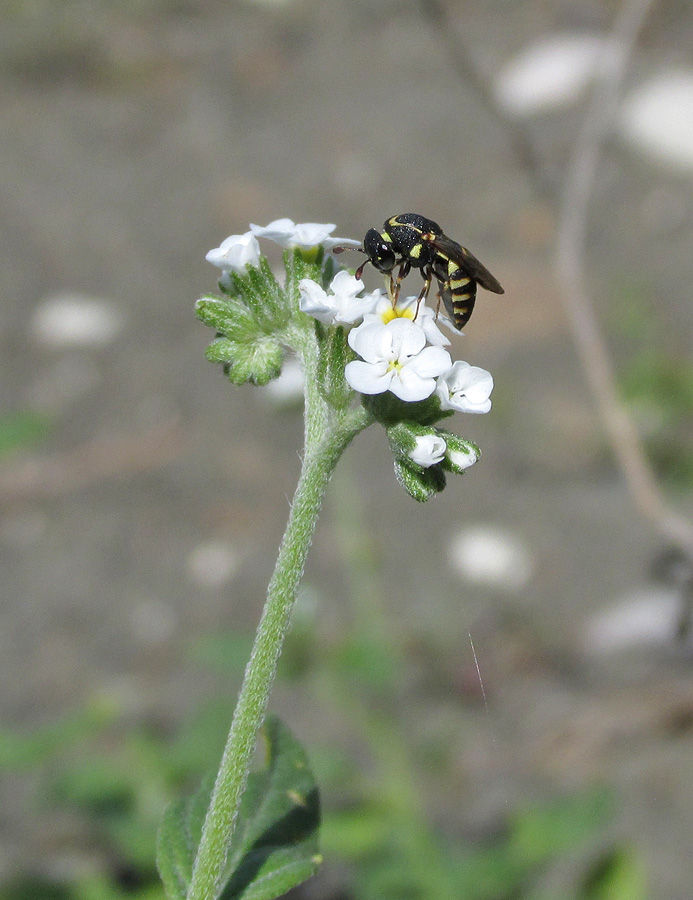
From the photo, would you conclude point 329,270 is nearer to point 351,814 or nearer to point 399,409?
point 399,409

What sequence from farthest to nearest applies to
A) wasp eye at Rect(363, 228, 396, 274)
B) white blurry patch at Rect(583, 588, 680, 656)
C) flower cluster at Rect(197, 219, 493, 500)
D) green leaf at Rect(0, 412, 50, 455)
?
white blurry patch at Rect(583, 588, 680, 656)
green leaf at Rect(0, 412, 50, 455)
wasp eye at Rect(363, 228, 396, 274)
flower cluster at Rect(197, 219, 493, 500)

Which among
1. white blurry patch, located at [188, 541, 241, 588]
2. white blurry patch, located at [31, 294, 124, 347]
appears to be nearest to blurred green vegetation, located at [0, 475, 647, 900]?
white blurry patch, located at [188, 541, 241, 588]

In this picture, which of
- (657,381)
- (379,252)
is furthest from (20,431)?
(657,381)

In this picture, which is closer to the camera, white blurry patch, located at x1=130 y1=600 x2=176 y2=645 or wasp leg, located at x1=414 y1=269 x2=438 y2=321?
wasp leg, located at x1=414 y1=269 x2=438 y2=321

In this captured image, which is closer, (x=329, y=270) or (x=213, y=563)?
(x=329, y=270)

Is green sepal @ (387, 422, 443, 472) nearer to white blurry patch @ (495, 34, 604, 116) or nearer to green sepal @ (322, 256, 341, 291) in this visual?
green sepal @ (322, 256, 341, 291)

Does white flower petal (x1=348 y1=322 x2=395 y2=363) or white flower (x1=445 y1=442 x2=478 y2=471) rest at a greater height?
white flower petal (x1=348 y1=322 x2=395 y2=363)
